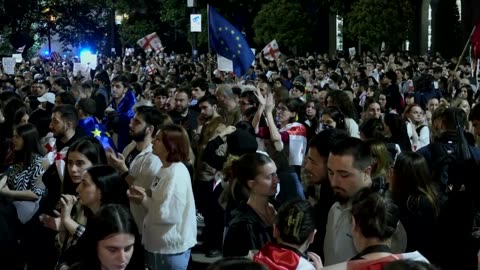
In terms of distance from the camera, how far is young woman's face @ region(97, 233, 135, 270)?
4.80 meters

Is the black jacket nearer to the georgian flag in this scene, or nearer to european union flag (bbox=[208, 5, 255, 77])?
the georgian flag

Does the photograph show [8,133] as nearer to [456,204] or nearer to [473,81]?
[456,204]

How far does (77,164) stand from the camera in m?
6.91

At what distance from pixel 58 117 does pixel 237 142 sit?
195 centimetres

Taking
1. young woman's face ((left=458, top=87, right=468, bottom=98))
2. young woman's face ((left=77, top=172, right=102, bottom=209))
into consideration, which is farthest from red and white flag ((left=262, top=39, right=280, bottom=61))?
young woman's face ((left=77, top=172, right=102, bottom=209))

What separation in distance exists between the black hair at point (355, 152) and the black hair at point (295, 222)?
0.83 meters

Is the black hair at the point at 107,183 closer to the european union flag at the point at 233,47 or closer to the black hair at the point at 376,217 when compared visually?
the black hair at the point at 376,217

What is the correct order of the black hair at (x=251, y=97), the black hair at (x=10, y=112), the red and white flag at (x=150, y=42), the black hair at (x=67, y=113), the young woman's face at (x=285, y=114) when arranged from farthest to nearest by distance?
the red and white flag at (x=150, y=42)
the black hair at (x=10, y=112)
the black hair at (x=251, y=97)
the young woman's face at (x=285, y=114)
the black hair at (x=67, y=113)

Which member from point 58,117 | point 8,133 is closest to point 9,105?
point 8,133

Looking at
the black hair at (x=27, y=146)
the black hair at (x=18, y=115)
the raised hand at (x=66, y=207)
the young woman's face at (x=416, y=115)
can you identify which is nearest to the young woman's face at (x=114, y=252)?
the raised hand at (x=66, y=207)

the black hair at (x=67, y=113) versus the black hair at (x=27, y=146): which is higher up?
the black hair at (x=67, y=113)

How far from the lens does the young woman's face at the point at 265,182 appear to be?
590 cm

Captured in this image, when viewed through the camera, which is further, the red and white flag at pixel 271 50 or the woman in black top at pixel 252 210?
the red and white flag at pixel 271 50

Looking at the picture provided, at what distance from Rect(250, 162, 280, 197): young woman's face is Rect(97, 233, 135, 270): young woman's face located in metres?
1.26
